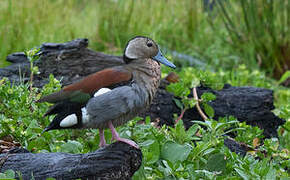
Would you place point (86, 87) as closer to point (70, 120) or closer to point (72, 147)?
point (70, 120)

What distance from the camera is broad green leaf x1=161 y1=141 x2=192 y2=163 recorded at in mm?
2883

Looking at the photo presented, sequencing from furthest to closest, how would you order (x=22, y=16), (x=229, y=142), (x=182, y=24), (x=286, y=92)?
(x=182, y=24) → (x=22, y=16) → (x=286, y=92) → (x=229, y=142)

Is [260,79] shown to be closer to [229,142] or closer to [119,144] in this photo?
[229,142]

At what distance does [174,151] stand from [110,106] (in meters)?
0.55

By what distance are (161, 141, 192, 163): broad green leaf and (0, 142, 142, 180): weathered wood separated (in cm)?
36

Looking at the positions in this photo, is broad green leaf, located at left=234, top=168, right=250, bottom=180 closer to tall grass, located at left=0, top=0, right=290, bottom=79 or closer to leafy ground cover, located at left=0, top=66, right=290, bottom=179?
leafy ground cover, located at left=0, top=66, right=290, bottom=179

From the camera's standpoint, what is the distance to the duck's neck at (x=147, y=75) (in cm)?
275

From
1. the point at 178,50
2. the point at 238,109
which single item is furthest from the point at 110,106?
the point at 178,50

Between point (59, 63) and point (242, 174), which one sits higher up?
point (59, 63)

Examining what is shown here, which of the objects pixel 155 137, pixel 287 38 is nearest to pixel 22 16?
pixel 287 38

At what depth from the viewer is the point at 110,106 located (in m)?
2.63

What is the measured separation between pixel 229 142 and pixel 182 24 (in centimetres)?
420

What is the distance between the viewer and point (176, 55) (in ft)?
22.0

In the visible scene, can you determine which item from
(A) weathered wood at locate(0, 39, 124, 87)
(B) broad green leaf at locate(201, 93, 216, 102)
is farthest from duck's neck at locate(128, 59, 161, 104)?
(A) weathered wood at locate(0, 39, 124, 87)
